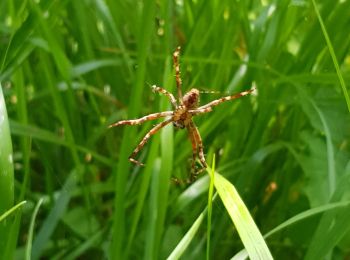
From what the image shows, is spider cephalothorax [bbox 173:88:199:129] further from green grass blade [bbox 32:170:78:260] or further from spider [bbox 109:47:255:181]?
green grass blade [bbox 32:170:78:260]

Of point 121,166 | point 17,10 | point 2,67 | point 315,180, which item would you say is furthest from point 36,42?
point 315,180

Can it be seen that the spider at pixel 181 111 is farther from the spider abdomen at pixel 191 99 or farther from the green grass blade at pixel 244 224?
the green grass blade at pixel 244 224

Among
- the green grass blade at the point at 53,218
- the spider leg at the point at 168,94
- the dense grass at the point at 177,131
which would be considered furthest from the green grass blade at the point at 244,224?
the green grass blade at the point at 53,218

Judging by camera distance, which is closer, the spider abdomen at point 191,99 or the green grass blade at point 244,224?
the green grass blade at point 244,224

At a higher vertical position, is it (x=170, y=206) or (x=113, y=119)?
(x=113, y=119)

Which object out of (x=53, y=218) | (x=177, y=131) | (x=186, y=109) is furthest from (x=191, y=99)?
(x=53, y=218)

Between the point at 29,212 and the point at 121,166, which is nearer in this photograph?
the point at 121,166

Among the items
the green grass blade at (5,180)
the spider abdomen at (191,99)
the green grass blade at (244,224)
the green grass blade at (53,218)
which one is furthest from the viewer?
the green grass blade at (53,218)

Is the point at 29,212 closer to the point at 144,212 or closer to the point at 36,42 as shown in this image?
the point at 144,212
